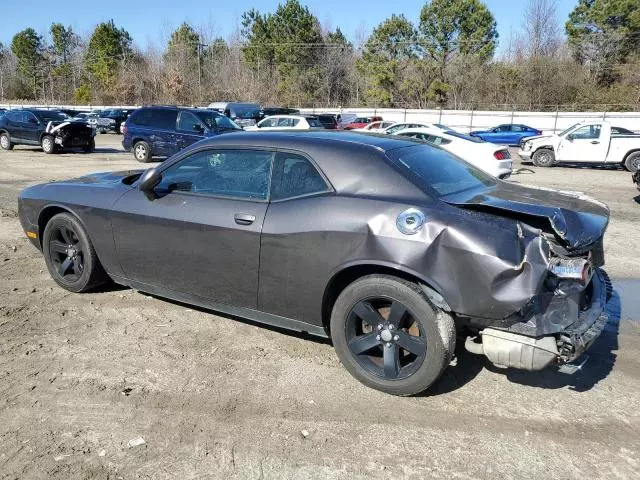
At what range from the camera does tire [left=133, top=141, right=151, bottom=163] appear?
1731 cm

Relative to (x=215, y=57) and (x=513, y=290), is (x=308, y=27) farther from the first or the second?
(x=513, y=290)

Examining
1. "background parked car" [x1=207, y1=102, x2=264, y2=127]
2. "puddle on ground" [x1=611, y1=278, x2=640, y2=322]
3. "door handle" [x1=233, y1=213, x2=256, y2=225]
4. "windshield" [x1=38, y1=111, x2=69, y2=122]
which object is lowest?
"puddle on ground" [x1=611, y1=278, x2=640, y2=322]

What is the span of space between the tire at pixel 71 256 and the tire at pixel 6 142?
62.8 ft

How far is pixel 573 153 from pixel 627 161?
5.36 feet

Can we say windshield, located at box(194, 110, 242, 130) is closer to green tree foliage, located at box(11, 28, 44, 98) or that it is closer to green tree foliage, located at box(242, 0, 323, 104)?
green tree foliage, located at box(242, 0, 323, 104)

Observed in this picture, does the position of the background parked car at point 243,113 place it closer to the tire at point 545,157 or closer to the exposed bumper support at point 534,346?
the tire at point 545,157

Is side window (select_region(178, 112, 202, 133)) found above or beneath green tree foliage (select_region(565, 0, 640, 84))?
beneath

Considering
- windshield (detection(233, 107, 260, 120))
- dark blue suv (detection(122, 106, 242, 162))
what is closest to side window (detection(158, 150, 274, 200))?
dark blue suv (detection(122, 106, 242, 162))

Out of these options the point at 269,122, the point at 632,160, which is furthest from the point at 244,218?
the point at 269,122

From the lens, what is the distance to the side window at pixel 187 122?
16141 mm

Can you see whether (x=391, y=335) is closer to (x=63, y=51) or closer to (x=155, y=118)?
(x=155, y=118)

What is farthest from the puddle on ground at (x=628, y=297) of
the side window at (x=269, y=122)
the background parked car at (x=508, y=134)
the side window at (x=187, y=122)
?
the background parked car at (x=508, y=134)

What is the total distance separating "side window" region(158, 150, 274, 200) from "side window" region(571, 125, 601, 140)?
56.5ft

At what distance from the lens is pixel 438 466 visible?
277 centimetres
